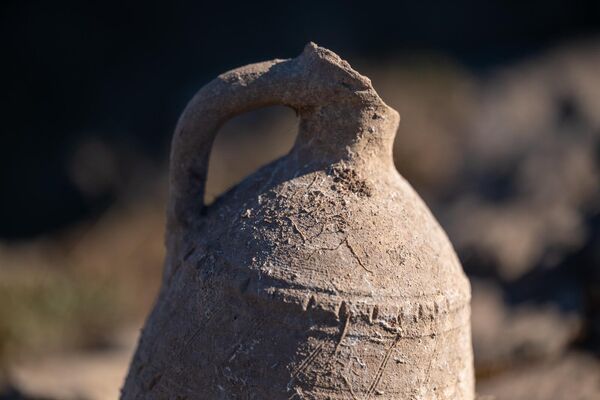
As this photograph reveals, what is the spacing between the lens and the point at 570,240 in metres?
6.73

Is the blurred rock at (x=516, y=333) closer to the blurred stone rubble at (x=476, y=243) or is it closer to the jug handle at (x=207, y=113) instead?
the blurred stone rubble at (x=476, y=243)

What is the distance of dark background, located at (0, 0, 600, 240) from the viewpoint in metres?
12.1

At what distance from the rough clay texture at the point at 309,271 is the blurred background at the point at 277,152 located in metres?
2.27

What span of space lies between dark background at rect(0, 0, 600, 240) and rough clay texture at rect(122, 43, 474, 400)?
892 cm

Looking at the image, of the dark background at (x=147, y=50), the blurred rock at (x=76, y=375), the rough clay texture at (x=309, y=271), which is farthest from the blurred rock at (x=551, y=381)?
the dark background at (x=147, y=50)

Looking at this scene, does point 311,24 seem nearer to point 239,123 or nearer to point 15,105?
point 239,123

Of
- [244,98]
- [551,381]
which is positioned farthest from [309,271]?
[551,381]

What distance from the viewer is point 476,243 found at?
6.94m

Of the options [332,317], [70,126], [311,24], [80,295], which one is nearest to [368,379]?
[332,317]

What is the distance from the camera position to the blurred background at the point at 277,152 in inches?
233

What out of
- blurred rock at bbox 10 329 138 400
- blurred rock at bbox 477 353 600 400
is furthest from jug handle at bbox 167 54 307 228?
blurred rock at bbox 477 353 600 400

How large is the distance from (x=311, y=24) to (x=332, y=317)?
12.9 m

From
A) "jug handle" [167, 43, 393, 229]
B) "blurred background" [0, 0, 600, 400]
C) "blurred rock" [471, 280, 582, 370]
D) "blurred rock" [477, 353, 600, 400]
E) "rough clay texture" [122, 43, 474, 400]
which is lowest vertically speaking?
"rough clay texture" [122, 43, 474, 400]

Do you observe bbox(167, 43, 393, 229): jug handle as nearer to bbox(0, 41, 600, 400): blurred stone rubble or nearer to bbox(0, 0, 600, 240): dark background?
bbox(0, 41, 600, 400): blurred stone rubble
